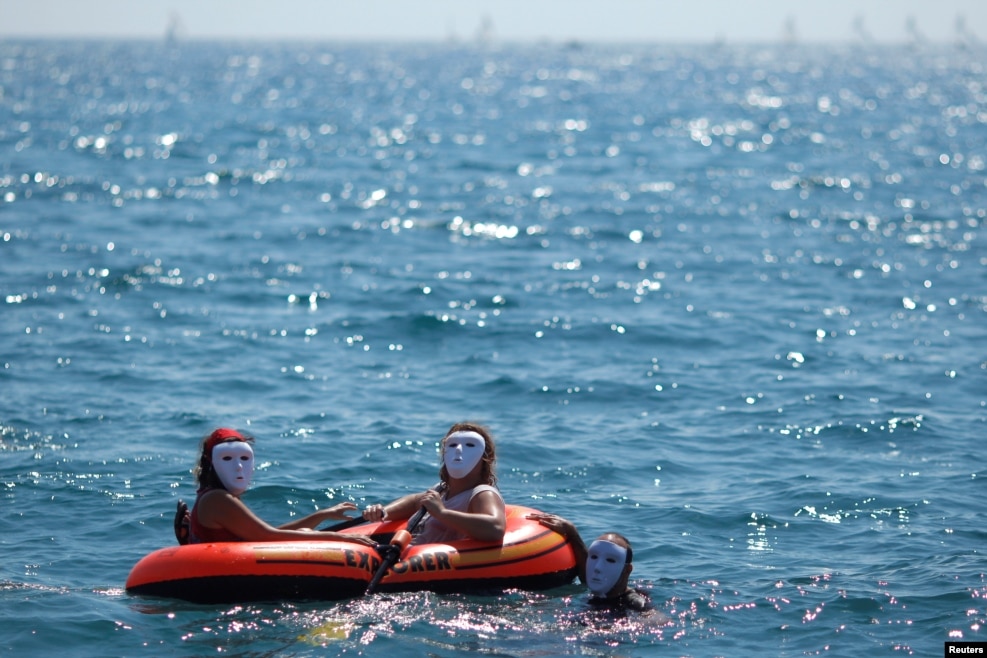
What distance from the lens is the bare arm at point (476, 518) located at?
846 cm

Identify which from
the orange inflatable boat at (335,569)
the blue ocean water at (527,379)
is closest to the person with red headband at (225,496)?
the orange inflatable boat at (335,569)

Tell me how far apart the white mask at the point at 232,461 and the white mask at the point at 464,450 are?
134cm

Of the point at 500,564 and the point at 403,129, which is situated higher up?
the point at 403,129

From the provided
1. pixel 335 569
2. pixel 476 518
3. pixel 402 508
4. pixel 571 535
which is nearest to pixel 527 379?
pixel 402 508

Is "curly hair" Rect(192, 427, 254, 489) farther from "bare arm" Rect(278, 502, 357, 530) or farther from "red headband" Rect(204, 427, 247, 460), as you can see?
"bare arm" Rect(278, 502, 357, 530)

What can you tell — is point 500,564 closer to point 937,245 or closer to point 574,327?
point 574,327

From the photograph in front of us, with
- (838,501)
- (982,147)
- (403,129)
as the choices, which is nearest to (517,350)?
(838,501)

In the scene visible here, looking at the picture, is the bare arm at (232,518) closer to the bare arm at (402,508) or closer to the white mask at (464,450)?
the bare arm at (402,508)

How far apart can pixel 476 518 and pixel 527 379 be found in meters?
6.03

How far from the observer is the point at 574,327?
16.8 meters

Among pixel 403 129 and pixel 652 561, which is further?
pixel 403 129

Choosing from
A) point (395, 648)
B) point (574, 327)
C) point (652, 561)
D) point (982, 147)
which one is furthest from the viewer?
point (982, 147)

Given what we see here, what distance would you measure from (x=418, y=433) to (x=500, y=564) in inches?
162

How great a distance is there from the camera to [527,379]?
1445 centimetres
